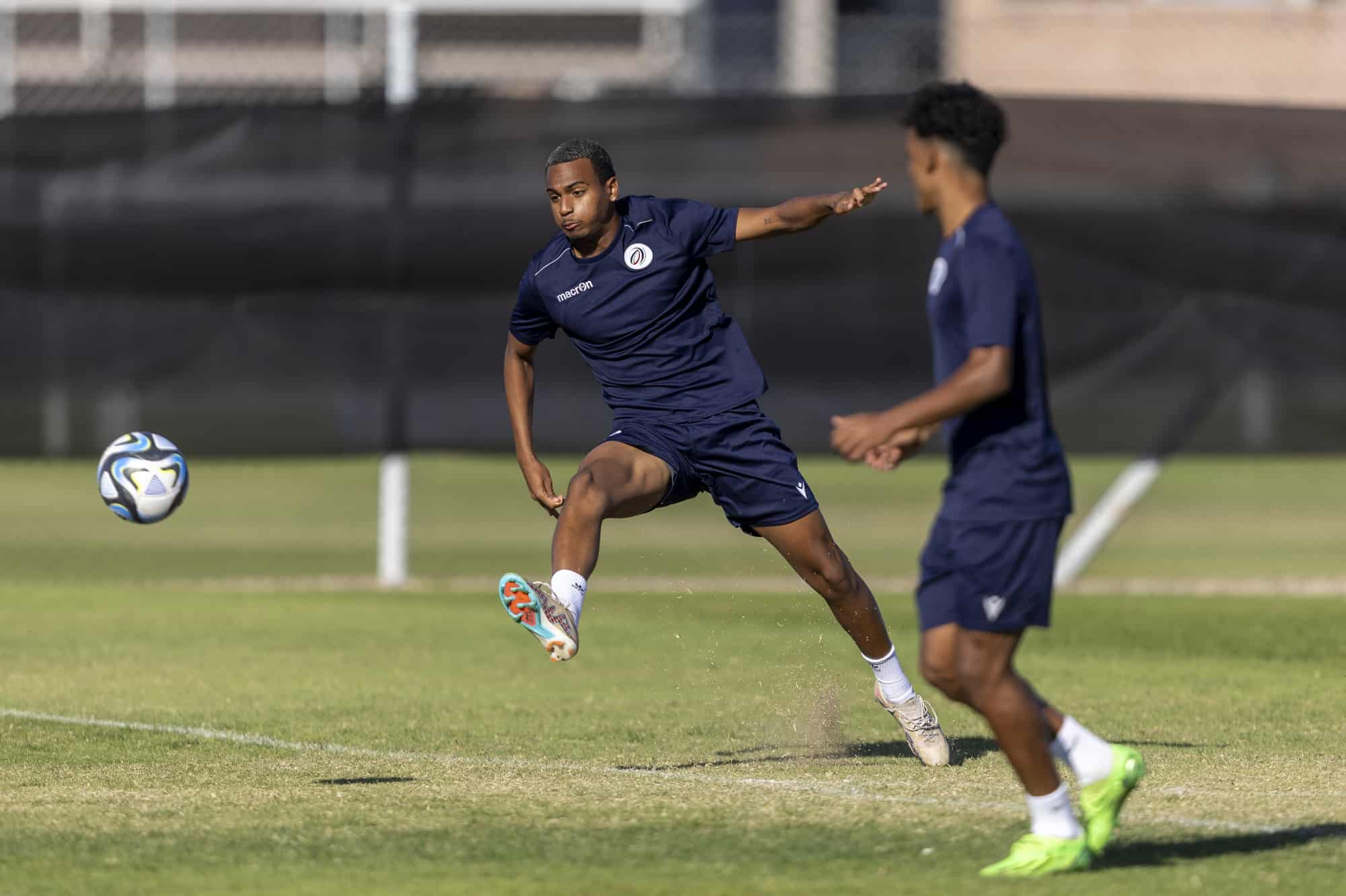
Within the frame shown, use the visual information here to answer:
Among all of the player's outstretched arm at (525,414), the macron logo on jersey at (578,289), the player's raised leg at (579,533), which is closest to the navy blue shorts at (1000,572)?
the player's raised leg at (579,533)

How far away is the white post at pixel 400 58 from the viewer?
14.8 metres

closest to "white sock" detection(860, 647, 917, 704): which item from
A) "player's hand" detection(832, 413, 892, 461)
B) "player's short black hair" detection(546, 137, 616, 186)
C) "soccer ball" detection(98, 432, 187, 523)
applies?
"player's short black hair" detection(546, 137, 616, 186)

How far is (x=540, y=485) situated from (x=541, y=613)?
1297 millimetres

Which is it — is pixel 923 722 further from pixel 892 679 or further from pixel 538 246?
pixel 538 246

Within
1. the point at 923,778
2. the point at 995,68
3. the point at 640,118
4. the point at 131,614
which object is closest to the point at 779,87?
the point at 995,68

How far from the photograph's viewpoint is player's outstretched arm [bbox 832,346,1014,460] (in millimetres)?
5652

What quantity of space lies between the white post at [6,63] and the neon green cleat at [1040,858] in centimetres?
1057

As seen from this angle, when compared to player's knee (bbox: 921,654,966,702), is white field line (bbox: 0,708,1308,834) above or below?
below

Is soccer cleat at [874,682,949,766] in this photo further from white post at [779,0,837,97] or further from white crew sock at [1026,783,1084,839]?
white post at [779,0,837,97]

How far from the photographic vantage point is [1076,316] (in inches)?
565

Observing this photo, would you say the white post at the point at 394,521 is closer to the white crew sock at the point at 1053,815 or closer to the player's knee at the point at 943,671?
the player's knee at the point at 943,671

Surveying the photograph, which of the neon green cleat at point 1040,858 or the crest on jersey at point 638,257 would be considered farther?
the crest on jersey at point 638,257

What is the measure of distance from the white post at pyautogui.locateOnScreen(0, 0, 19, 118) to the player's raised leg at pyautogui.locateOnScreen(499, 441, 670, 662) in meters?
8.11

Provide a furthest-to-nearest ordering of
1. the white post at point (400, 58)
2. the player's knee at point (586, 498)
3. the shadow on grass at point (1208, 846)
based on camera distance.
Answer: the white post at point (400, 58), the player's knee at point (586, 498), the shadow on grass at point (1208, 846)
